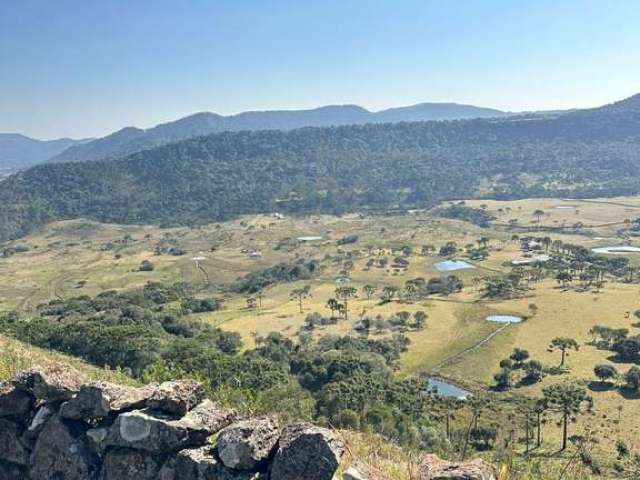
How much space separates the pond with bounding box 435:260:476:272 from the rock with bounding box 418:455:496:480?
411 feet

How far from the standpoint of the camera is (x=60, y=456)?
12617 millimetres

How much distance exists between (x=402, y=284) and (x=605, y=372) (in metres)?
61.8

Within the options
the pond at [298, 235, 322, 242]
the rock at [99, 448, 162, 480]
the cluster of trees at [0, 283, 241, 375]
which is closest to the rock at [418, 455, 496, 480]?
the rock at [99, 448, 162, 480]

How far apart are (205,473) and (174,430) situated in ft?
3.75

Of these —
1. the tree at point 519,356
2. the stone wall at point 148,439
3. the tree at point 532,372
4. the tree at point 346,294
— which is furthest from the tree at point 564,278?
the stone wall at point 148,439

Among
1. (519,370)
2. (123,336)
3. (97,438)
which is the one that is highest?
(97,438)

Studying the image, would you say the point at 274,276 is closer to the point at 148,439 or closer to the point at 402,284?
the point at 402,284

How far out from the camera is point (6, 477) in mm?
13375

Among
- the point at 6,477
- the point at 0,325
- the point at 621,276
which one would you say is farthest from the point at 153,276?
the point at 6,477

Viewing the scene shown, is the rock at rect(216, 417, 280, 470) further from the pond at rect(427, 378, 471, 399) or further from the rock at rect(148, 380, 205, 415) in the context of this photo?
the pond at rect(427, 378, 471, 399)

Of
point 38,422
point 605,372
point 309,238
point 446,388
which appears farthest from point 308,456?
point 309,238

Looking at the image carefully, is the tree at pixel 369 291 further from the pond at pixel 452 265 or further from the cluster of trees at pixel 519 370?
the cluster of trees at pixel 519 370

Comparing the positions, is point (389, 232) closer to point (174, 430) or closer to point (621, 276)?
point (621, 276)

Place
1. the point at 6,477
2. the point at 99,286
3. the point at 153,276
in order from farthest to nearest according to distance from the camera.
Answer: the point at 153,276, the point at 99,286, the point at 6,477
